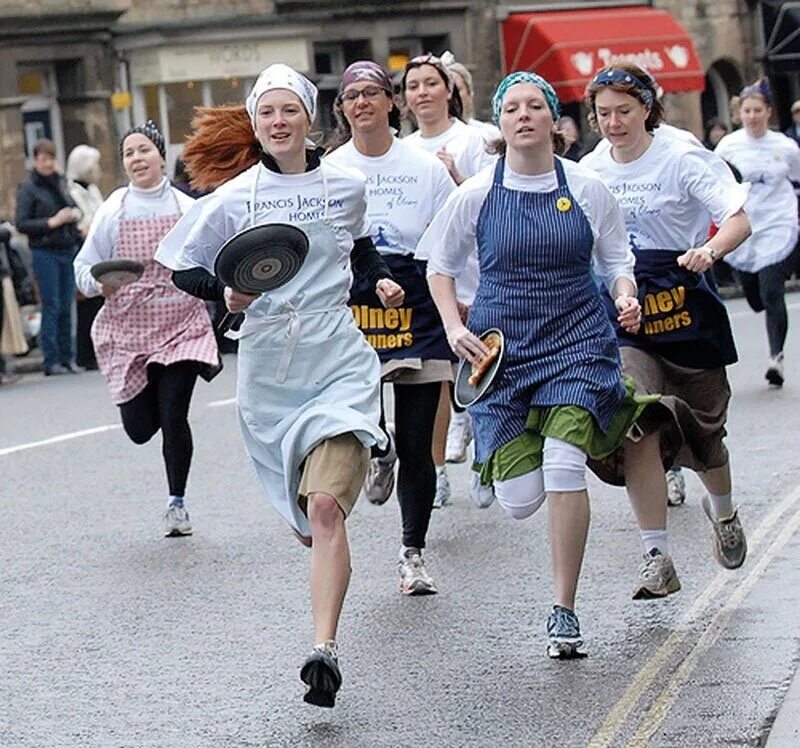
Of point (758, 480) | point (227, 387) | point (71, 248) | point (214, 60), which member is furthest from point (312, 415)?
point (214, 60)

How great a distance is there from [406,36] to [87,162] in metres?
12.7

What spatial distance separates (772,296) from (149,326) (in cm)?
595

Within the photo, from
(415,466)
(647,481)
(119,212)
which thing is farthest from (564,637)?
(119,212)

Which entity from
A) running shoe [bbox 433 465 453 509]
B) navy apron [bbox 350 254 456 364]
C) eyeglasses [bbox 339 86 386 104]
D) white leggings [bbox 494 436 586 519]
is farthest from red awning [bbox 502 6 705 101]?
white leggings [bbox 494 436 586 519]

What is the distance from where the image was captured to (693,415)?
26.2 ft

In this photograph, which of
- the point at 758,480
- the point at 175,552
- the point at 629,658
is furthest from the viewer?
the point at 758,480

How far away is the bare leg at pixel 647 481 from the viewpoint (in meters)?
7.70

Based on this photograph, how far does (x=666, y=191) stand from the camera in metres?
8.54

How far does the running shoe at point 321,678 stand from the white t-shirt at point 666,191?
2.53 meters

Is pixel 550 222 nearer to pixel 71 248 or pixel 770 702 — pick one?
pixel 770 702

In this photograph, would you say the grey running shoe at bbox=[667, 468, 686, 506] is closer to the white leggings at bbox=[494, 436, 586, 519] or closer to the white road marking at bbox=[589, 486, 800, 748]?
the white road marking at bbox=[589, 486, 800, 748]

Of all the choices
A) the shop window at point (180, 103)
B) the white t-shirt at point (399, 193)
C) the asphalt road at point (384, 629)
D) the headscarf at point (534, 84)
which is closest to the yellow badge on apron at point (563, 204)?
the headscarf at point (534, 84)

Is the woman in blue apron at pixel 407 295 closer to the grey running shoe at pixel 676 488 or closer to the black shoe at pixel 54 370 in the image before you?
the grey running shoe at pixel 676 488

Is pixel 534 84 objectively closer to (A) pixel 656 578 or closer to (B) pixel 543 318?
(B) pixel 543 318
